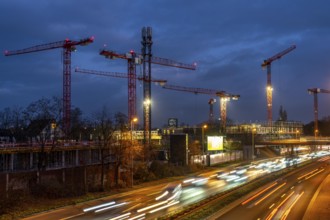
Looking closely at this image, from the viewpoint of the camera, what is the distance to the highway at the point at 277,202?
31828 millimetres

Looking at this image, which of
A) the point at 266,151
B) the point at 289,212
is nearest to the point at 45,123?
the point at 289,212

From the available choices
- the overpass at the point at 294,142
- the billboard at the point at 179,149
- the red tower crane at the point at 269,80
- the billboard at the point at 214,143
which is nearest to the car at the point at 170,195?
the billboard at the point at 179,149

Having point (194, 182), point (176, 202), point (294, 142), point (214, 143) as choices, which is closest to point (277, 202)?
point (176, 202)

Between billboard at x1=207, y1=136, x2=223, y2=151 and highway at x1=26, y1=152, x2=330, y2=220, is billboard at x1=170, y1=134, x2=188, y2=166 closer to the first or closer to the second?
billboard at x1=207, y1=136, x2=223, y2=151

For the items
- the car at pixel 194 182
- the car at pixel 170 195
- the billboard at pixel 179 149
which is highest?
the billboard at pixel 179 149

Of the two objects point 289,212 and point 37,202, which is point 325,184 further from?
point 37,202

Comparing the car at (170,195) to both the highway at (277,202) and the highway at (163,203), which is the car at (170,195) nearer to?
the highway at (163,203)

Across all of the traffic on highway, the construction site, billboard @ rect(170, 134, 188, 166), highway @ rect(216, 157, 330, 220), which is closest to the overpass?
the construction site

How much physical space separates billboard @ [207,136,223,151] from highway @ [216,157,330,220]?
3971 cm

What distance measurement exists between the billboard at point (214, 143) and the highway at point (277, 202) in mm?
39705

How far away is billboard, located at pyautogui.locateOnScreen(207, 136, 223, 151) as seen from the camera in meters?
96.4

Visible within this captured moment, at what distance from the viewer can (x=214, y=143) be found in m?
97.1

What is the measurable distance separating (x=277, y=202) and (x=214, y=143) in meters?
58.1

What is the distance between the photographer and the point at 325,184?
55688mm
